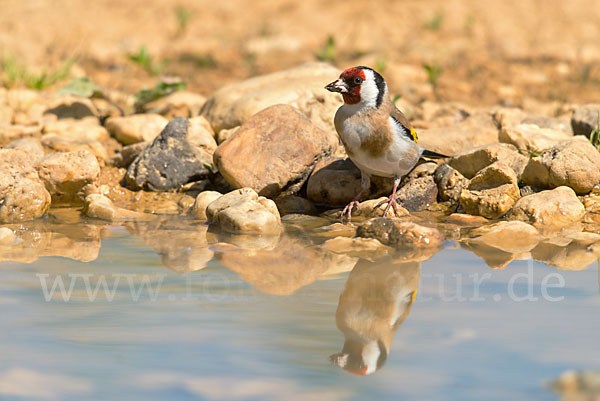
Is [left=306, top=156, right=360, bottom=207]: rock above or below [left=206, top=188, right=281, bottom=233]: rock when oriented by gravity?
below

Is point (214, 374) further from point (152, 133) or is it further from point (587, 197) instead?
point (152, 133)

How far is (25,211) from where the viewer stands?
486 cm

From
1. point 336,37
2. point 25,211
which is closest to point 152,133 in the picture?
point 25,211

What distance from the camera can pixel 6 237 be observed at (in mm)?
4199

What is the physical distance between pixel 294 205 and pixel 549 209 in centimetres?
184

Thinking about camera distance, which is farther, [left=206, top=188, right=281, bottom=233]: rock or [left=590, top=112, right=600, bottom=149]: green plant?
[left=590, top=112, right=600, bottom=149]: green plant

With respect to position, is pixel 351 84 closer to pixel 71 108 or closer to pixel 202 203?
pixel 202 203

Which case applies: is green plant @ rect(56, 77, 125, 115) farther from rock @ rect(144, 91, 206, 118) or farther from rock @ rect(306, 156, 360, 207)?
rock @ rect(306, 156, 360, 207)

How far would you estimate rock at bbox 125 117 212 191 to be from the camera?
5754 millimetres

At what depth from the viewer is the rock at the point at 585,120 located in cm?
620

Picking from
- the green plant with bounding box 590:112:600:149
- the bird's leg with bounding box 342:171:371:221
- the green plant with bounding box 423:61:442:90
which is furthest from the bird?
the green plant with bounding box 423:61:442:90

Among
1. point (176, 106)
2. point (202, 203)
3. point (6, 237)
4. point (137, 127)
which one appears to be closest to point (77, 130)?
point (137, 127)

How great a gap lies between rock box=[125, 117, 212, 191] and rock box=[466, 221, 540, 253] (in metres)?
2.45

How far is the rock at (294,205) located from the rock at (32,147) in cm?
188
